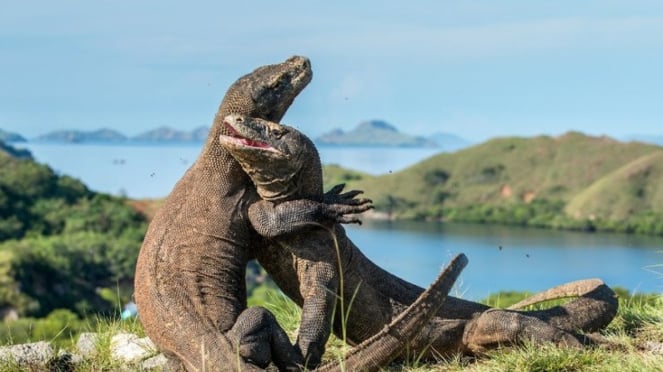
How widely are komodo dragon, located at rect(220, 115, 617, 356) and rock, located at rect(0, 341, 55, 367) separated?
2.64m

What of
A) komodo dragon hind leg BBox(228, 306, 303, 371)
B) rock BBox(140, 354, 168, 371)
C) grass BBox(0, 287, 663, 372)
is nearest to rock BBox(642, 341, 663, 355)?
grass BBox(0, 287, 663, 372)

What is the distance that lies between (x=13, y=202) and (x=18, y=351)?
14475 cm

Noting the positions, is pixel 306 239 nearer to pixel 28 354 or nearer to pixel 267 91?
pixel 267 91

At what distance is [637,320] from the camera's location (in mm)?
10672

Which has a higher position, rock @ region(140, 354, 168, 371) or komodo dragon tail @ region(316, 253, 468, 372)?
komodo dragon tail @ region(316, 253, 468, 372)

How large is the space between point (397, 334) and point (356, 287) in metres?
0.73

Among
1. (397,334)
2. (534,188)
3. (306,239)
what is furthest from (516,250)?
(397,334)

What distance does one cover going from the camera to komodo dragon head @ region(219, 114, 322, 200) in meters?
8.52

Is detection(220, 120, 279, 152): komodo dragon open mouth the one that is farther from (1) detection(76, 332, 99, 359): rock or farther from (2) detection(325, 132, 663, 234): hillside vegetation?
(2) detection(325, 132, 663, 234): hillside vegetation

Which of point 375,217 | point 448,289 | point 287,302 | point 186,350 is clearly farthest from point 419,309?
point 375,217

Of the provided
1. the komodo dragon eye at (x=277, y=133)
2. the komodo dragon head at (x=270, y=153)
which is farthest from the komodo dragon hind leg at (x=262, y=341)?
the komodo dragon eye at (x=277, y=133)

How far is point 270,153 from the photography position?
8.53m

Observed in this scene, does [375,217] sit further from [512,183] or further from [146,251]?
[146,251]

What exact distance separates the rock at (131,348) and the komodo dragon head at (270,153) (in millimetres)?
2577
